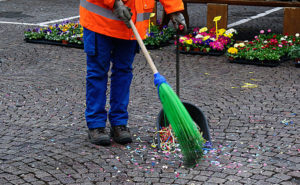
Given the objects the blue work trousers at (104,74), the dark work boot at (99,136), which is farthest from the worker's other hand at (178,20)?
the dark work boot at (99,136)

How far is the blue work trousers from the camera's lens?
167 inches

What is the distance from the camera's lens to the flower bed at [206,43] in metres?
8.08

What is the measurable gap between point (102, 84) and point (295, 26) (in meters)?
4.82

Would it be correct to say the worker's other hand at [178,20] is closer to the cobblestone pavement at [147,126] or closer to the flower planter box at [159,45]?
the cobblestone pavement at [147,126]

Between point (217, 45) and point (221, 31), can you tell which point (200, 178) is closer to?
point (217, 45)

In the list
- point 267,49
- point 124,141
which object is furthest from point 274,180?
point 267,49

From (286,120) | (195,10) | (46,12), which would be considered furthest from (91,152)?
(195,10)

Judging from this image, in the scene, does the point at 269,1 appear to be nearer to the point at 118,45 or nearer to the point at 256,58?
the point at 256,58

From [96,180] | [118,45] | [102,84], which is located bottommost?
[96,180]

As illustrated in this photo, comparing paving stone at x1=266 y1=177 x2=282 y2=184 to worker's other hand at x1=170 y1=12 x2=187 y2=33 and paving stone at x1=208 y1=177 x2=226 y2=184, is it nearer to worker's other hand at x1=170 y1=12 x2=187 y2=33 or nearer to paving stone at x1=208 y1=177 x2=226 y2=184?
paving stone at x1=208 y1=177 x2=226 y2=184

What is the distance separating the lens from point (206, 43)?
8.16m

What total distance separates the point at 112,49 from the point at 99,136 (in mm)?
737

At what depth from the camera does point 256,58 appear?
7.43m

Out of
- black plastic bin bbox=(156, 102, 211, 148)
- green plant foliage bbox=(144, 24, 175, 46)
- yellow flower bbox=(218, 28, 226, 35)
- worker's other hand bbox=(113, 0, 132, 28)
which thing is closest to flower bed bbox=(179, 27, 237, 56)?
yellow flower bbox=(218, 28, 226, 35)
